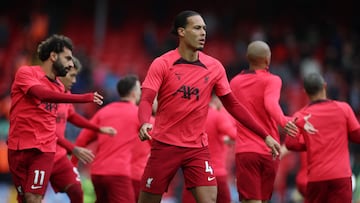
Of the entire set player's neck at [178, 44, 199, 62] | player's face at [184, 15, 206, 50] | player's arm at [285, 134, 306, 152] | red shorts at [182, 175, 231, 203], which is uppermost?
player's face at [184, 15, 206, 50]

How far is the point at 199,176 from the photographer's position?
356 inches

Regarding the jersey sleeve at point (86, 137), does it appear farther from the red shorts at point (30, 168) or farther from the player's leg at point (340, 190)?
the player's leg at point (340, 190)

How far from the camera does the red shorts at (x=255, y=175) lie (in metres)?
10.7

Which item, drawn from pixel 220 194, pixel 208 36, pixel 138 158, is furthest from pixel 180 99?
pixel 208 36

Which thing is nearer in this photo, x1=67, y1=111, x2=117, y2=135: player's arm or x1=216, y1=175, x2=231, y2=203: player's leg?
x1=67, y1=111, x2=117, y2=135: player's arm

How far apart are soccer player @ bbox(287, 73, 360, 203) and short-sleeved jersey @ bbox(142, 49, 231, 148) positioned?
6.17ft

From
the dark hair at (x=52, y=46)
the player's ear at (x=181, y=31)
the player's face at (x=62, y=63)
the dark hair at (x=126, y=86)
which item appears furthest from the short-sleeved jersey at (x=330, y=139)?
the dark hair at (x=52, y=46)

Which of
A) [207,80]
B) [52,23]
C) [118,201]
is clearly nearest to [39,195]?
[118,201]

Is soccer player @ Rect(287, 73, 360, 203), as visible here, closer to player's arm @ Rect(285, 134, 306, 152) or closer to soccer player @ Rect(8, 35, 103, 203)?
player's arm @ Rect(285, 134, 306, 152)

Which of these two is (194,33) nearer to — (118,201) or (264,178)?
(264,178)

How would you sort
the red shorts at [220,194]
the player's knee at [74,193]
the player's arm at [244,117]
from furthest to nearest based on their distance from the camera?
1. the red shorts at [220,194]
2. the player's knee at [74,193]
3. the player's arm at [244,117]

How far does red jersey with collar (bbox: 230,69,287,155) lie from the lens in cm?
1073

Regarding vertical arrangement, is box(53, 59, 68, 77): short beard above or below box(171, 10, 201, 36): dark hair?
below

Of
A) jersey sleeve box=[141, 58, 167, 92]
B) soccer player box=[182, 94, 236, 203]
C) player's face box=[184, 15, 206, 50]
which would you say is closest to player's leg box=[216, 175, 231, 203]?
soccer player box=[182, 94, 236, 203]
